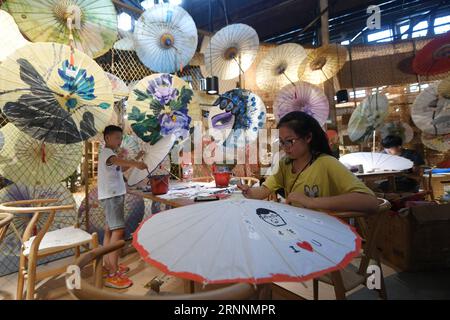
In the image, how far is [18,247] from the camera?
8.96 ft

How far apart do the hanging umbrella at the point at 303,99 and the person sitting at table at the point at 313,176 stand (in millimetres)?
2489

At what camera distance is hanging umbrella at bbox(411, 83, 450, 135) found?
3.69 meters

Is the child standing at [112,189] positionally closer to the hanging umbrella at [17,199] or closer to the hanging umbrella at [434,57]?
the hanging umbrella at [17,199]

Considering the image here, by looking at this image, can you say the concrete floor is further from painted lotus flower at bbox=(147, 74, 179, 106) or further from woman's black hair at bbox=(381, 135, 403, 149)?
woman's black hair at bbox=(381, 135, 403, 149)

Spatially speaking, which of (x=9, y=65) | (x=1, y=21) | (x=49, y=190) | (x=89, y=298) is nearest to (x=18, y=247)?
(x=49, y=190)

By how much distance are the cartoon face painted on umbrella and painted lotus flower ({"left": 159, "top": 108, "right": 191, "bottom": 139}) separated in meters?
1.92

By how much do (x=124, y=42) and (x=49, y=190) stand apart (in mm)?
2352

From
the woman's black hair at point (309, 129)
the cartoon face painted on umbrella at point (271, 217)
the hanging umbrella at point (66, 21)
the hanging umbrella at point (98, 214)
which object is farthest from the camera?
the hanging umbrella at point (98, 214)

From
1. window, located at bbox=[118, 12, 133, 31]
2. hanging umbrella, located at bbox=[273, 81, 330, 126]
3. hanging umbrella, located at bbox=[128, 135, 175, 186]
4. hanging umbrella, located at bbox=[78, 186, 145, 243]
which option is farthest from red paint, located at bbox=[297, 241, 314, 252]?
window, located at bbox=[118, 12, 133, 31]

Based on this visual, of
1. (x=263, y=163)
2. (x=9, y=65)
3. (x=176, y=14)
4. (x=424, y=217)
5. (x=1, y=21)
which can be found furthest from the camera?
(x=263, y=163)

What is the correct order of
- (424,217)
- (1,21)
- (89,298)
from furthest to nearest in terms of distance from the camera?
(424,217), (1,21), (89,298)

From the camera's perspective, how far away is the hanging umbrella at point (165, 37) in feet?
9.91

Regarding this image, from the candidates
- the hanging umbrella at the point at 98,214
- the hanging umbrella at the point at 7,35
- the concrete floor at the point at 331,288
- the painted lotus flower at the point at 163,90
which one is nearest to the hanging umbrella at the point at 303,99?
the painted lotus flower at the point at 163,90

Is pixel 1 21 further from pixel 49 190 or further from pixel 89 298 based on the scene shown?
pixel 89 298
